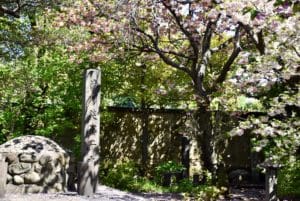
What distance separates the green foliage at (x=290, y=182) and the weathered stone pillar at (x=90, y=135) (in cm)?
421

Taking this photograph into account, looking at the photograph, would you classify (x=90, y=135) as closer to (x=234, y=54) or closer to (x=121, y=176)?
(x=121, y=176)

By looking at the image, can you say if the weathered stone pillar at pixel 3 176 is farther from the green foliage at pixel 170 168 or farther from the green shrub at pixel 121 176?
the green foliage at pixel 170 168

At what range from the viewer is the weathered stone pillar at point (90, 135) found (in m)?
8.27

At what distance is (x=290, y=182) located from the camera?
31.6ft

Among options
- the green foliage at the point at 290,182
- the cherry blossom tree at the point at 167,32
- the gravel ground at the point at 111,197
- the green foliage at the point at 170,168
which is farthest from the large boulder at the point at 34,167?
the green foliage at the point at 290,182

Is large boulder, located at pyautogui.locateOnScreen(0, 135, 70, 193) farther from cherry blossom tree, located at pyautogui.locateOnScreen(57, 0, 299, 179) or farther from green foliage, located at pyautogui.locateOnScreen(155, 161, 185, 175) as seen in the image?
green foliage, located at pyautogui.locateOnScreen(155, 161, 185, 175)

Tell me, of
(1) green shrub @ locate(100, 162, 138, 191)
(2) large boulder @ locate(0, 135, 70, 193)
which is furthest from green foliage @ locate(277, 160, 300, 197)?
(2) large boulder @ locate(0, 135, 70, 193)

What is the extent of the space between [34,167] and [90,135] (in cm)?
121

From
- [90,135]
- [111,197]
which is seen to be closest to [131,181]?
[111,197]

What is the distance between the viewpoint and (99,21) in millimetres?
9164

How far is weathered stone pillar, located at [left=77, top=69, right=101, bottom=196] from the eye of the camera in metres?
8.27

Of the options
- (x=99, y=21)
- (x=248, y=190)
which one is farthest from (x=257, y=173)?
(x=99, y=21)

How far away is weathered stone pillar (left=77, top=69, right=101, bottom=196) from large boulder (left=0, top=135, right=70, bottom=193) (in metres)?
0.47

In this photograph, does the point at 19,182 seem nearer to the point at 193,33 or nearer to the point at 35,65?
the point at 35,65
